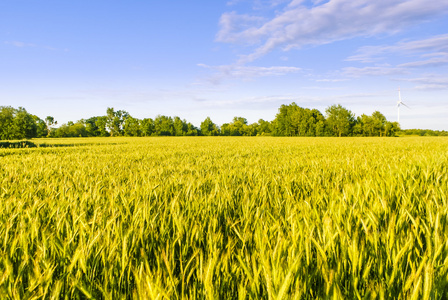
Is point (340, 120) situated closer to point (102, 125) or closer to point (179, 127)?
point (179, 127)

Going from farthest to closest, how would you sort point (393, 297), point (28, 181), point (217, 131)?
1. point (217, 131)
2. point (28, 181)
3. point (393, 297)

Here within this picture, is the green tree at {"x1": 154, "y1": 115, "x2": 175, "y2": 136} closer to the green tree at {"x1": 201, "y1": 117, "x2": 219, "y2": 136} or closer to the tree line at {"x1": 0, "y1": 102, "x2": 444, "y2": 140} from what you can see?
the tree line at {"x1": 0, "y1": 102, "x2": 444, "y2": 140}

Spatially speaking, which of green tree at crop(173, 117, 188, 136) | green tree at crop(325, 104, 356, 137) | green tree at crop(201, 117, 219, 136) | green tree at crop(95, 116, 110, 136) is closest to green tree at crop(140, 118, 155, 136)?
green tree at crop(173, 117, 188, 136)

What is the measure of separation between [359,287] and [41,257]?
55.9 inches

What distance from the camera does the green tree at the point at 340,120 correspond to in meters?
97.4

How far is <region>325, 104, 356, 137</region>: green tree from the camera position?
320ft

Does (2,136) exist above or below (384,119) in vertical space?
below

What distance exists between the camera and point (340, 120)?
98.4 metres

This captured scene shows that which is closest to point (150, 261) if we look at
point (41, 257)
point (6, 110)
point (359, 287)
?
point (41, 257)

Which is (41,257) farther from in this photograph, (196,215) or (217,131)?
(217,131)

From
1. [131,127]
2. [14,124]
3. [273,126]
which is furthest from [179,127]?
[14,124]

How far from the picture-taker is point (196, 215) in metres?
1.87

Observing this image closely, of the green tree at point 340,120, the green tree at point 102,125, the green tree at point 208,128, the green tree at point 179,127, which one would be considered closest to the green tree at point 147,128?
the green tree at point 179,127

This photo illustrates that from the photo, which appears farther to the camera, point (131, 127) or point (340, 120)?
point (131, 127)
